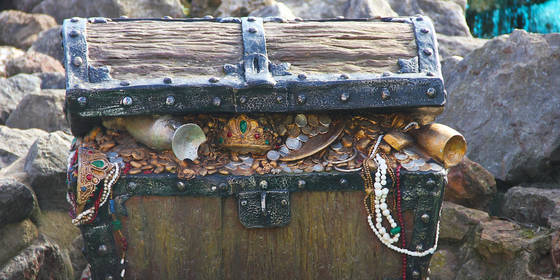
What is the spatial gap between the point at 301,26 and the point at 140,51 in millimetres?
879

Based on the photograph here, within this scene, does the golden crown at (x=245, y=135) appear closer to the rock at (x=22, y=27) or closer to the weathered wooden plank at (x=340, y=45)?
the weathered wooden plank at (x=340, y=45)

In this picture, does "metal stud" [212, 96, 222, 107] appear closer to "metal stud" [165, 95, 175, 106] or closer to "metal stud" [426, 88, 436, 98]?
"metal stud" [165, 95, 175, 106]

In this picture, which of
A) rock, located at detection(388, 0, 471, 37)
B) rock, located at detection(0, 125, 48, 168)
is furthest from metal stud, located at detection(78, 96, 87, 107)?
rock, located at detection(388, 0, 471, 37)

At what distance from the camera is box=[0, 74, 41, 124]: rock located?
247 inches

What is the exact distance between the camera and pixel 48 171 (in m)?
4.40

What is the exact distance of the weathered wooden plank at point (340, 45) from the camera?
330 cm

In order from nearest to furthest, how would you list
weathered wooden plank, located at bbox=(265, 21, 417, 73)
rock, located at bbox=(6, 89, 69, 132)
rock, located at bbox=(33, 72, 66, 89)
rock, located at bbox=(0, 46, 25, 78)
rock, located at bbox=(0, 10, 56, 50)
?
weathered wooden plank, located at bbox=(265, 21, 417, 73) < rock, located at bbox=(6, 89, 69, 132) < rock, located at bbox=(33, 72, 66, 89) < rock, located at bbox=(0, 46, 25, 78) < rock, located at bbox=(0, 10, 56, 50)

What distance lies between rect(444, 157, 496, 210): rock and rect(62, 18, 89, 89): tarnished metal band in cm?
260

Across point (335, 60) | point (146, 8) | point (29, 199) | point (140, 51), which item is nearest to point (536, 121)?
point (335, 60)

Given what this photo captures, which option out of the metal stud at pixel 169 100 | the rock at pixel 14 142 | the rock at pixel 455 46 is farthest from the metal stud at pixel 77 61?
the rock at pixel 455 46

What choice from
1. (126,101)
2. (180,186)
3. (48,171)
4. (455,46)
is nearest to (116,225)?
(180,186)

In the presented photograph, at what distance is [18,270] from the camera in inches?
149

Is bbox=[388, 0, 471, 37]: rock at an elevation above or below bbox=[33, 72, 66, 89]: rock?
above

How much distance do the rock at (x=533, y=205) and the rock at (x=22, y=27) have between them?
6.35m
